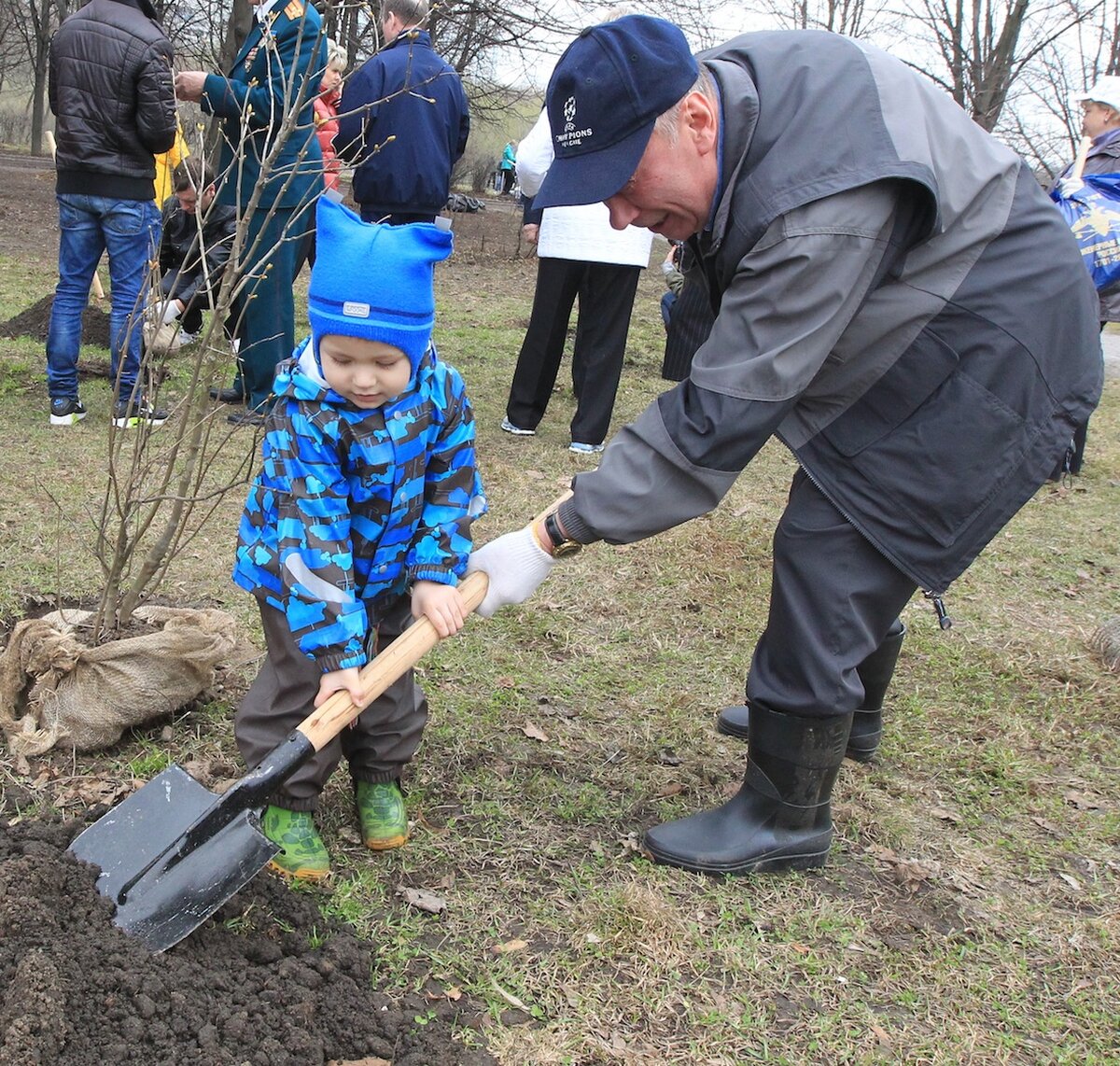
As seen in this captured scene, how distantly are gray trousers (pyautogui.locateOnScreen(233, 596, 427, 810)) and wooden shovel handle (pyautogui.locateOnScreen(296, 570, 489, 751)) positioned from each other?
0.59 ft

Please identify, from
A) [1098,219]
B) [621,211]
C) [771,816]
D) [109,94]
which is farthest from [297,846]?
[1098,219]

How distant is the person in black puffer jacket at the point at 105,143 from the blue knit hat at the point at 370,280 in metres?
3.25

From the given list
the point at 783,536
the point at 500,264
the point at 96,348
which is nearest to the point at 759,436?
the point at 783,536

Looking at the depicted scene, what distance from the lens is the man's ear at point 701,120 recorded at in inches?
79.6

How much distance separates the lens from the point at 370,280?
2047 millimetres

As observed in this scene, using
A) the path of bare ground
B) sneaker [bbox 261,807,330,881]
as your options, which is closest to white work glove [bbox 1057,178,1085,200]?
sneaker [bbox 261,807,330,881]

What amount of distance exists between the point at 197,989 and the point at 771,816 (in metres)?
1.39

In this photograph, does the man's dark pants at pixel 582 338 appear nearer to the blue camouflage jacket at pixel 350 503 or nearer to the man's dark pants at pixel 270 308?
the man's dark pants at pixel 270 308

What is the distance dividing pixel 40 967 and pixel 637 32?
199cm

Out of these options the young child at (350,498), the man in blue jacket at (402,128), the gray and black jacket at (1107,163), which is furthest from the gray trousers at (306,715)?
the gray and black jacket at (1107,163)

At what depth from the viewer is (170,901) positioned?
84.0 inches

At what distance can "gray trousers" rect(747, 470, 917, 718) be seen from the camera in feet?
7.82

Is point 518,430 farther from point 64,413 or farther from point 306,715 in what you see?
point 306,715

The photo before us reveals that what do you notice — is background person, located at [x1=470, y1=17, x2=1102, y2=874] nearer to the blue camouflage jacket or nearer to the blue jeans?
the blue camouflage jacket
